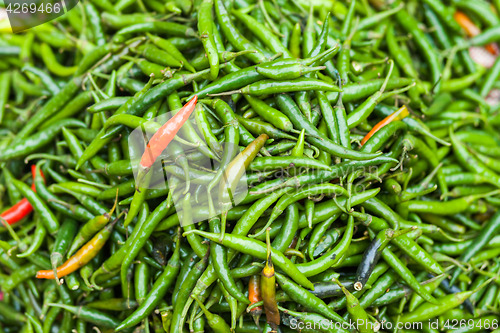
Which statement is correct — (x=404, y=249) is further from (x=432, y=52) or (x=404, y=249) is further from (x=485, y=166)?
(x=432, y=52)

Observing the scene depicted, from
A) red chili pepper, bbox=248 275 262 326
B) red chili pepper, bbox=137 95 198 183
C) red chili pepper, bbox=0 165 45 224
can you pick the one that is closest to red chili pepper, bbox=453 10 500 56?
red chili pepper, bbox=137 95 198 183

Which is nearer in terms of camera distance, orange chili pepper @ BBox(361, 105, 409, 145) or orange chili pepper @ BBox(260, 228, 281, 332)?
orange chili pepper @ BBox(260, 228, 281, 332)

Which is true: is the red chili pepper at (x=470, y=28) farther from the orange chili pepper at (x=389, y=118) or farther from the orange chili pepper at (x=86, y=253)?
the orange chili pepper at (x=86, y=253)

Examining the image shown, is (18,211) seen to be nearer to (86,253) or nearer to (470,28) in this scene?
(86,253)

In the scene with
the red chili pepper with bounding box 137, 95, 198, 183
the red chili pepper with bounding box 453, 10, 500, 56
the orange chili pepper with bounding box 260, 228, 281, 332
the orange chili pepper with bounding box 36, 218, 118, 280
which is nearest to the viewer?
the orange chili pepper with bounding box 260, 228, 281, 332

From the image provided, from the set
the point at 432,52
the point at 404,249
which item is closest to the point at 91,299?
the point at 404,249

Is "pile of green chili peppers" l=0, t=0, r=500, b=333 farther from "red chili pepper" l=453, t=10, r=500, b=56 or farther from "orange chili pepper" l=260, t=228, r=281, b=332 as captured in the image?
"red chili pepper" l=453, t=10, r=500, b=56
